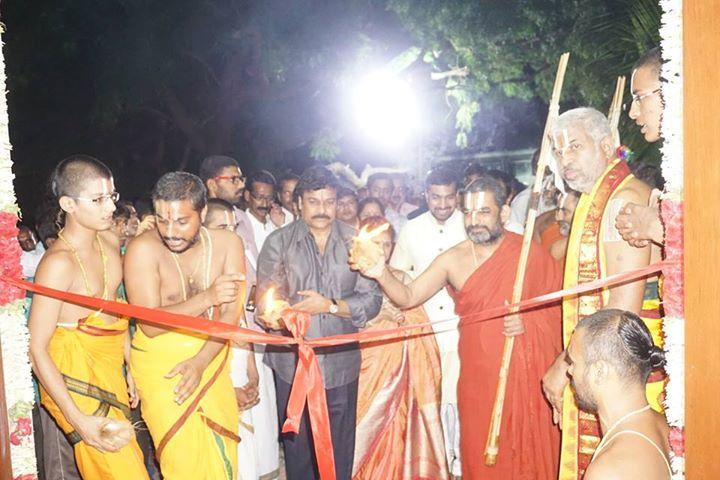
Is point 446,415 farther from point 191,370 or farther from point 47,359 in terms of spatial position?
point 47,359

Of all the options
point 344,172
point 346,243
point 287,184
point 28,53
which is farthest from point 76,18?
point 346,243

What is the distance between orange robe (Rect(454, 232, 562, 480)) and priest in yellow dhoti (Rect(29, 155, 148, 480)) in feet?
7.39

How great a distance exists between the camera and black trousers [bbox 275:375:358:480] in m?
5.19

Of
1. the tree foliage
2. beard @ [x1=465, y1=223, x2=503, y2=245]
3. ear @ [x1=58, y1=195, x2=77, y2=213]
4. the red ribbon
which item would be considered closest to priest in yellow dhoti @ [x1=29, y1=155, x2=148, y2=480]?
ear @ [x1=58, y1=195, x2=77, y2=213]

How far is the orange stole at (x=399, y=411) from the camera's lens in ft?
17.8

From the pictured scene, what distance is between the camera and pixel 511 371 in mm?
4984

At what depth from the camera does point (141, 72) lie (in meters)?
16.5

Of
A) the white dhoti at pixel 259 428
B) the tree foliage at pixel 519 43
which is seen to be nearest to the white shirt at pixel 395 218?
the tree foliage at pixel 519 43

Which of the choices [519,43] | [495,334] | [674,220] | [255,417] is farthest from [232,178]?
[519,43]

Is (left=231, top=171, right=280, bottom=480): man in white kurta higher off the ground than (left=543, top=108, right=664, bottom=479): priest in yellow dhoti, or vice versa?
(left=543, top=108, right=664, bottom=479): priest in yellow dhoti

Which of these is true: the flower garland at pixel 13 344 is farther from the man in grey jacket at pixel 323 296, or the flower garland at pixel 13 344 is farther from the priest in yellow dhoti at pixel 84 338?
the man in grey jacket at pixel 323 296

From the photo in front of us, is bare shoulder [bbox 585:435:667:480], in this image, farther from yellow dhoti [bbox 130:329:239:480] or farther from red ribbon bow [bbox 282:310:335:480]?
yellow dhoti [bbox 130:329:239:480]

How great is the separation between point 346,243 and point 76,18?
13288mm

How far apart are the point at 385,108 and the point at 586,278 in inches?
580
